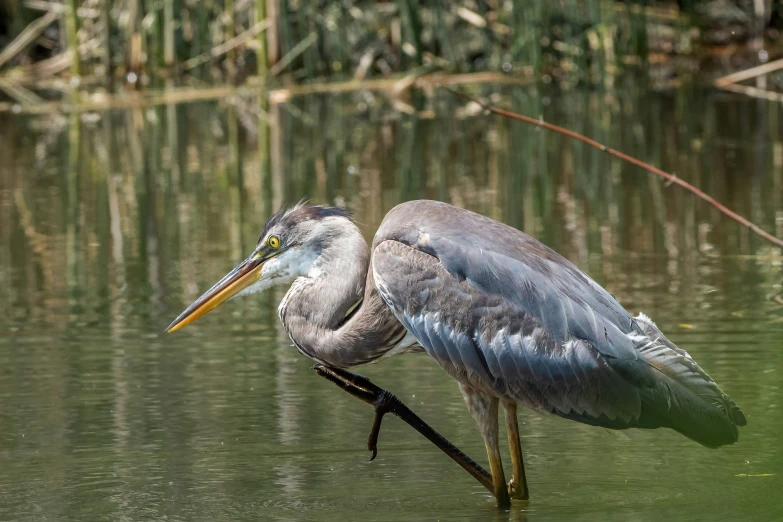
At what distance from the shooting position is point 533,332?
533 centimetres

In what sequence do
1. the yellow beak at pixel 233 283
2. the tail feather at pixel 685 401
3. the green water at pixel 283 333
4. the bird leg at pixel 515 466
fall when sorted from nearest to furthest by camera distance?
the tail feather at pixel 685 401
the bird leg at pixel 515 466
the green water at pixel 283 333
the yellow beak at pixel 233 283

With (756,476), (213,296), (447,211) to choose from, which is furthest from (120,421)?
(756,476)

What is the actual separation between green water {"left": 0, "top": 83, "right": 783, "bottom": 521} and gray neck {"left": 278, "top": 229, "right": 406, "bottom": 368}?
49 centimetres

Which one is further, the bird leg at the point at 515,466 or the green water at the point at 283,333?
the green water at the point at 283,333

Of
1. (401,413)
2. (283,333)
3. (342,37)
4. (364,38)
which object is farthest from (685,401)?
(364,38)

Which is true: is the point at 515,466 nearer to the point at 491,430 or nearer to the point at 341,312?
the point at 491,430

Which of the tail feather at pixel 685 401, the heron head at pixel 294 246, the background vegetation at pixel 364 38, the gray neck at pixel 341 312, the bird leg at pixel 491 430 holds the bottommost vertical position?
the bird leg at pixel 491 430

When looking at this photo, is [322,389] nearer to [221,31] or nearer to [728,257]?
[728,257]

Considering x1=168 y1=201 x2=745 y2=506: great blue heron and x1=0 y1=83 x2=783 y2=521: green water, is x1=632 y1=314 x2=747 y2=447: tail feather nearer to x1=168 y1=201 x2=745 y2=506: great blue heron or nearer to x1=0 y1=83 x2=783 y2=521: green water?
x1=168 y1=201 x2=745 y2=506: great blue heron

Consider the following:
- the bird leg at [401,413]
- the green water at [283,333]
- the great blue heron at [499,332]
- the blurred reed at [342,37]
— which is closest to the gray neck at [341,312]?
the great blue heron at [499,332]

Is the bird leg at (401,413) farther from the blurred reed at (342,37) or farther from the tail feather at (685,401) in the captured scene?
the blurred reed at (342,37)

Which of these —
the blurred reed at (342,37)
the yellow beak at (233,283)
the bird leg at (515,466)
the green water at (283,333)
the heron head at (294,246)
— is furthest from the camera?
the blurred reed at (342,37)

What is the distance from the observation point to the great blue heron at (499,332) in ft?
17.2

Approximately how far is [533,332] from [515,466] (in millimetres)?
544
